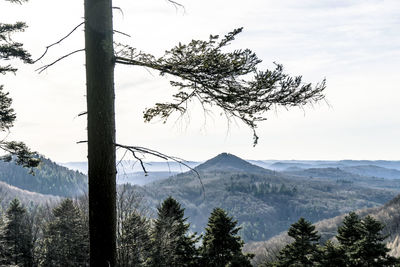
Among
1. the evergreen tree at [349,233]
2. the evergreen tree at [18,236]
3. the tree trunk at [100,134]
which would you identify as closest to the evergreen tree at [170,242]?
the evergreen tree at [349,233]

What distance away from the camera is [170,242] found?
21.8 metres

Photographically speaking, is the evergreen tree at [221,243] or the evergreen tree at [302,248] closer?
the evergreen tree at [221,243]

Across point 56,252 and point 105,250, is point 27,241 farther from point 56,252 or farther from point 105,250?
point 105,250

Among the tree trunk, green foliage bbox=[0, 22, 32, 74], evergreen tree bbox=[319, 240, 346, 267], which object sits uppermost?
green foliage bbox=[0, 22, 32, 74]

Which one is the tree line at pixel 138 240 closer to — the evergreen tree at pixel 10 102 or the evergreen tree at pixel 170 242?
the evergreen tree at pixel 170 242

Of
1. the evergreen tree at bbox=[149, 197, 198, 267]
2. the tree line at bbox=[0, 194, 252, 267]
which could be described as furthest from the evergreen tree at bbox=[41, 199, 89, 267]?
the evergreen tree at bbox=[149, 197, 198, 267]

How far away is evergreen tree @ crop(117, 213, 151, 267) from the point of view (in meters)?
18.5

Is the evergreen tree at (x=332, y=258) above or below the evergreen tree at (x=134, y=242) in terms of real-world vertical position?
below

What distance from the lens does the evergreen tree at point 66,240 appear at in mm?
24625

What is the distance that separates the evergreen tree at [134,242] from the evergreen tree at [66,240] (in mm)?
3886

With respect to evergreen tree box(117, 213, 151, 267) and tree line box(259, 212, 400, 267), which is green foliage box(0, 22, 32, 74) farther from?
tree line box(259, 212, 400, 267)

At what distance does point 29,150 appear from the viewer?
1235 centimetres

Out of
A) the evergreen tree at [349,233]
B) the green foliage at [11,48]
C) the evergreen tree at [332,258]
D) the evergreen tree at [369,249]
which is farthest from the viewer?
the evergreen tree at [349,233]

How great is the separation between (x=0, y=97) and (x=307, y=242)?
21634 mm
